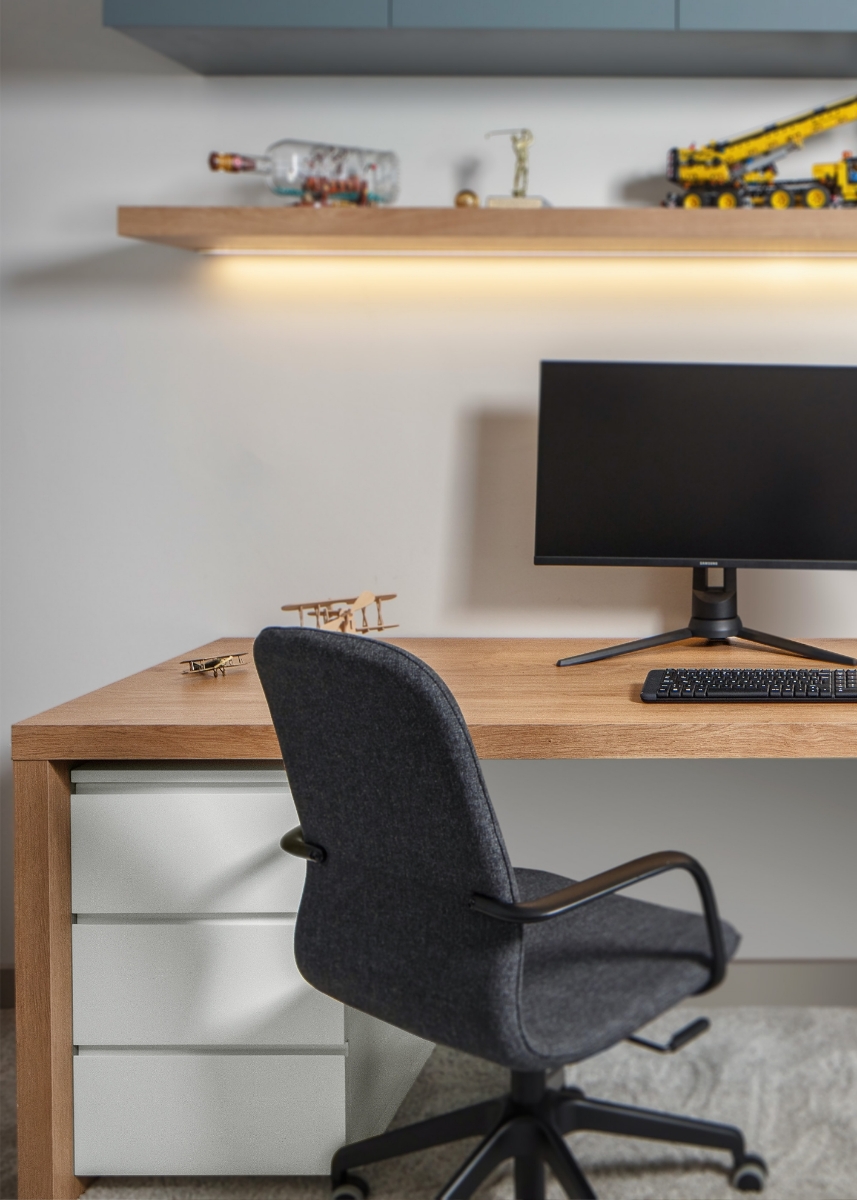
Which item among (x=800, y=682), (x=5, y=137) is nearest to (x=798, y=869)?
(x=800, y=682)

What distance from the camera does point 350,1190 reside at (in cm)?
168

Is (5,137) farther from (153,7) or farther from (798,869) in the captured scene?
(798,869)

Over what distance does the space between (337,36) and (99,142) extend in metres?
0.64

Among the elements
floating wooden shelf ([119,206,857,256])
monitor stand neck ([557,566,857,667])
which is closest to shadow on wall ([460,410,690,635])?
monitor stand neck ([557,566,857,667])

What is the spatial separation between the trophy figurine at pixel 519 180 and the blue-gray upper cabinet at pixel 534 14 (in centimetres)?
27

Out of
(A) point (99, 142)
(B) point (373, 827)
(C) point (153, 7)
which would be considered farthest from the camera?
(A) point (99, 142)

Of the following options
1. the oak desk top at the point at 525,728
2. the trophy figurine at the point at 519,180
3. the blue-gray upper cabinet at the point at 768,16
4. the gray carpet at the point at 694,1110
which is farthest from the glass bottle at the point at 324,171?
the gray carpet at the point at 694,1110

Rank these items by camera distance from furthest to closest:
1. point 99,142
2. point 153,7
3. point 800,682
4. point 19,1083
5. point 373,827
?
1. point 99,142
2. point 153,7
3. point 800,682
4. point 19,1083
5. point 373,827

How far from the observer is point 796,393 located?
2.13 meters

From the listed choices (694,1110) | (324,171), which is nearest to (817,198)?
(324,171)

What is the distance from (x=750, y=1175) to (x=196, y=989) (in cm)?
94

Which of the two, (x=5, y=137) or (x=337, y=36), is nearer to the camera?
(x=337, y=36)

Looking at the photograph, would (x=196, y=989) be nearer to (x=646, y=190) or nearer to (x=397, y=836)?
(x=397, y=836)

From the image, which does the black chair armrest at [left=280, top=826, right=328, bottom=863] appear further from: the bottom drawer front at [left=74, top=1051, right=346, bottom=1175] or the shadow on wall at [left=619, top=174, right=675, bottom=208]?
the shadow on wall at [left=619, top=174, right=675, bottom=208]
